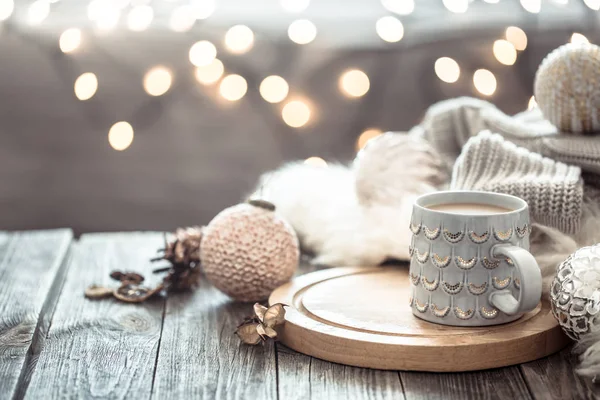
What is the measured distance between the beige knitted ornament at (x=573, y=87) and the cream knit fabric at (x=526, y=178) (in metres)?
0.06

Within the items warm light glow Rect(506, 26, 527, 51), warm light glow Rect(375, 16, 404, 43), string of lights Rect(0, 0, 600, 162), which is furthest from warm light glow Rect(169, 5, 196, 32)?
warm light glow Rect(506, 26, 527, 51)

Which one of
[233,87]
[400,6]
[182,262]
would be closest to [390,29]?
[400,6]

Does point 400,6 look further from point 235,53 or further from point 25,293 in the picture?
point 25,293

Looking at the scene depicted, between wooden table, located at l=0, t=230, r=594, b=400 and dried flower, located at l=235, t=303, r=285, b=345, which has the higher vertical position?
dried flower, located at l=235, t=303, r=285, b=345

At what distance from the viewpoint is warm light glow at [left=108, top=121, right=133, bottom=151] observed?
143cm

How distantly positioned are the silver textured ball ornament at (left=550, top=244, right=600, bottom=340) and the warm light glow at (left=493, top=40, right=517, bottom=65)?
722 millimetres

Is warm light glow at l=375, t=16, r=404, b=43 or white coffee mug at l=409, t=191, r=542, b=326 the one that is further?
warm light glow at l=375, t=16, r=404, b=43

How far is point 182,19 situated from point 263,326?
0.83m

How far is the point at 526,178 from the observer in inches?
35.5

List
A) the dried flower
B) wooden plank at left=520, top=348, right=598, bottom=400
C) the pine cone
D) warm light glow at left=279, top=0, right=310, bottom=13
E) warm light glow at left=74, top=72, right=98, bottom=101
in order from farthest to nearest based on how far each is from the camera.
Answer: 1. warm light glow at left=279, top=0, right=310, bottom=13
2. warm light glow at left=74, top=72, right=98, bottom=101
3. the pine cone
4. the dried flower
5. wooden plank at left=520, top=348, right=598, bottom=400

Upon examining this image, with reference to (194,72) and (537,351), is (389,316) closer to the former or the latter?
(537,351)

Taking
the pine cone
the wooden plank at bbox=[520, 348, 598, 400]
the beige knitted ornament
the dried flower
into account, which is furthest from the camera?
the pine cone

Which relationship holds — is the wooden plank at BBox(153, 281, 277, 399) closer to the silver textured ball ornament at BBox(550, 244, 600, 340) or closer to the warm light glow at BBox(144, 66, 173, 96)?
the silver textured ball ornament at BBox(550, 244, 600, 340)

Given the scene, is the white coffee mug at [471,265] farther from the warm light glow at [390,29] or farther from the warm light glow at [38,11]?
the warm light glow at [38,11]
